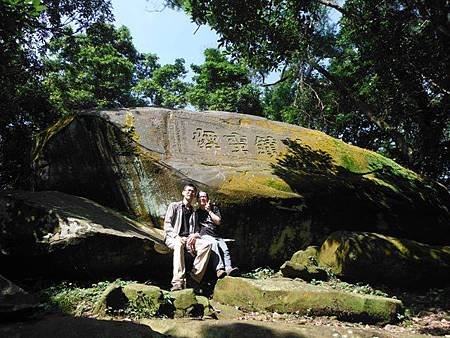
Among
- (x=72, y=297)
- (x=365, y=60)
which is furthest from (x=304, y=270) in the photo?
(x=365, y=60)

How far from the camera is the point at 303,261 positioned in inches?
336

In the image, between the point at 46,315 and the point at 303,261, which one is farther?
the point at 303,261

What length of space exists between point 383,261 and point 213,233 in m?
3.26

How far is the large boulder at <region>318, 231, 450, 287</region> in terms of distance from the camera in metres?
8.13

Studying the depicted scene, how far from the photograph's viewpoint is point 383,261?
815cm

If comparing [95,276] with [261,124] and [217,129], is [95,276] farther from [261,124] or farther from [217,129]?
[261,124]

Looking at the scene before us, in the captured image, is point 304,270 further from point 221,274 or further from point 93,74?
point 93,74

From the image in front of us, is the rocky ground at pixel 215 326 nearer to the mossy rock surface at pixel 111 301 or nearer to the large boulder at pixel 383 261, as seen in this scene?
the mossy rock surface at pixel 111 301

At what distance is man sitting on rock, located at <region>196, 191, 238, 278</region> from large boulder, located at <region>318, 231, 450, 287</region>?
7.53 ft

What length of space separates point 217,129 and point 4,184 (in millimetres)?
7494

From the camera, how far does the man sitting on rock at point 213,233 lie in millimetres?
7105

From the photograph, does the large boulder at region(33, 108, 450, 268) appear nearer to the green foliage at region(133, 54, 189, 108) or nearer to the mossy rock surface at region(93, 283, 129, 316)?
the mossy rock surface at region(93, 283, 129, 316)

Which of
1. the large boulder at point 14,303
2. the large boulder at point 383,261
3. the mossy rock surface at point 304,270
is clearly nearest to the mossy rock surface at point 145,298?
the large boulder at point 14,303

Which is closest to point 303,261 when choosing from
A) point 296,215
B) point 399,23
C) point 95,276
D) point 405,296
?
point 296,215
